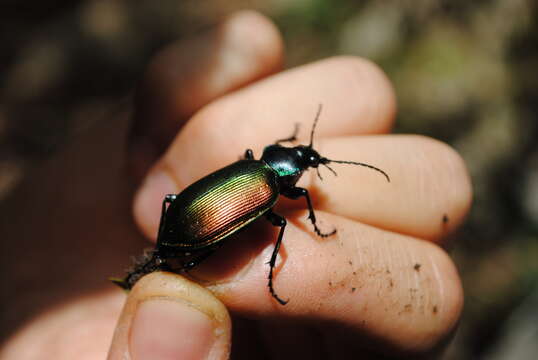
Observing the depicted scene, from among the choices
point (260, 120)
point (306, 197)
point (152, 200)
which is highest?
point (260, 120)

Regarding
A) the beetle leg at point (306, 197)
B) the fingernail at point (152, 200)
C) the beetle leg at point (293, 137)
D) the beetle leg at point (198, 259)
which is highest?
the beetle leg at point (293, 137)

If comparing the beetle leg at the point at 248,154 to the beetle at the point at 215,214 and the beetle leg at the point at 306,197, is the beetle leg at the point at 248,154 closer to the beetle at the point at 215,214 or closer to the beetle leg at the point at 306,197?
the beetle at the point at 215,214

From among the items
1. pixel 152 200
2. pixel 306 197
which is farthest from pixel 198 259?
pixel 152 200

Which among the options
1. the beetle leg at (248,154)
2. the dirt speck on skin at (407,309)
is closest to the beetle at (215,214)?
the beetle leg at (248,154)

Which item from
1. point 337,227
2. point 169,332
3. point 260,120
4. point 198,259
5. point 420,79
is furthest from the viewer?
point 420,79

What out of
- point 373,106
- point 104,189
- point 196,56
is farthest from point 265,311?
point 104,189

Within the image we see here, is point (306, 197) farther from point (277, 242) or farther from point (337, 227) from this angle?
point (277, 242)

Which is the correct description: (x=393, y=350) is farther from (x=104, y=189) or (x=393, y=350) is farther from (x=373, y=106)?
(x=104, y=189)
